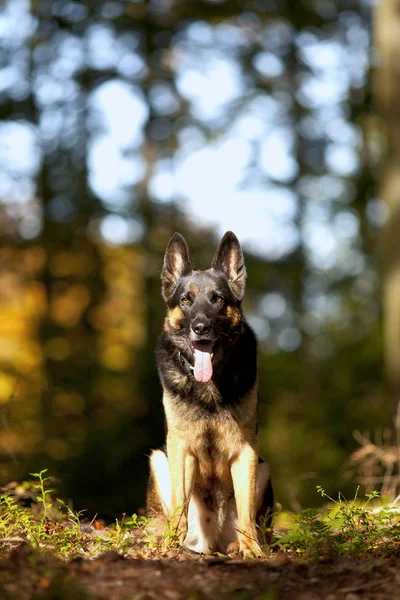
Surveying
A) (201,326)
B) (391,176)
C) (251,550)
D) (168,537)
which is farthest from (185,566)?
(391,176)

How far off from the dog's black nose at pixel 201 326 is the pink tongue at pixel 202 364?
179mm

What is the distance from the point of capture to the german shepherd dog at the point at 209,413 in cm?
562

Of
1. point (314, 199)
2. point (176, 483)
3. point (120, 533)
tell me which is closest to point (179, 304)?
point (176, 483)

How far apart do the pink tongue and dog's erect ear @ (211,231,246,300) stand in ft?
2.34

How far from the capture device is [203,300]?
5.75 meters

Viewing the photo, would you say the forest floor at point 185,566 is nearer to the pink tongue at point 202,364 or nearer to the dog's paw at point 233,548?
the dog's paw at point 233,548

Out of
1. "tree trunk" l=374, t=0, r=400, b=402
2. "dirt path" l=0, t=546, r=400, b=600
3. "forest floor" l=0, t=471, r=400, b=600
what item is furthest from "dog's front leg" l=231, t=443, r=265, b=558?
"tree trunk" l=374, t=0, r=400, b=402

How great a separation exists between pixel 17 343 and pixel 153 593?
1400 cm

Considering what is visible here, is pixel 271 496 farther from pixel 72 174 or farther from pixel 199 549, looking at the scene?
pixel 72 174

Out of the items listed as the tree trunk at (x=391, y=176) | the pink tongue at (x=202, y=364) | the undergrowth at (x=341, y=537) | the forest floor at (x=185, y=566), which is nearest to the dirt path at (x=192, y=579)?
the forest floor at (x=185, y=566)

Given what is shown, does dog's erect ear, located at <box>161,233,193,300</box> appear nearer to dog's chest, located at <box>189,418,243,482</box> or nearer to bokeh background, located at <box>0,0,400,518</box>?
dog's chest, located at <box>189,418,243,482</box>

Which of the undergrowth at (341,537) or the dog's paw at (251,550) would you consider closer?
the undergrowth at (341,537)

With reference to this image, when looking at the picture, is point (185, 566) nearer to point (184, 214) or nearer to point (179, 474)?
point (179, 474)

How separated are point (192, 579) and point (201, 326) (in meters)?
1.85
